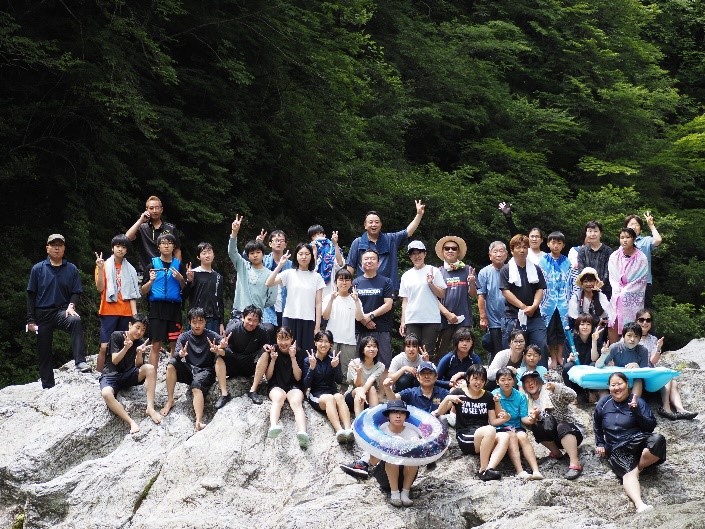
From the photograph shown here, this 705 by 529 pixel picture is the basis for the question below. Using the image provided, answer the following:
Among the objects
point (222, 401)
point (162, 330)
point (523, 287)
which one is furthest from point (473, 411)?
point (162, 330)

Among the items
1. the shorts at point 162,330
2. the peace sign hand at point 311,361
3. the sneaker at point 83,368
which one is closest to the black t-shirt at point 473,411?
the peace sign hand at point 311,361

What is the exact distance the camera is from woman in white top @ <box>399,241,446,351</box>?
931cm

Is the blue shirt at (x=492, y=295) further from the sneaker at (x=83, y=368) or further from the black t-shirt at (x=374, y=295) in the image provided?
the sneaker at (x=83, y=368)

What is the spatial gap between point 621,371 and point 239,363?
3.80 meters

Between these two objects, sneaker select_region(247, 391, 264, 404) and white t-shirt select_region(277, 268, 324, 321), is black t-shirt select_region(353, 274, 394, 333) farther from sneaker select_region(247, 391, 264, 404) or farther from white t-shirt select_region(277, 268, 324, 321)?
sneaker select_region(247, 391, 264, 404)

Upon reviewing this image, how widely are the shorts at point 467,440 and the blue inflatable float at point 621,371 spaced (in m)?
1.45

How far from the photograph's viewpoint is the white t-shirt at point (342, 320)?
9.18 meters

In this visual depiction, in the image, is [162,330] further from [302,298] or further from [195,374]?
[302,298]

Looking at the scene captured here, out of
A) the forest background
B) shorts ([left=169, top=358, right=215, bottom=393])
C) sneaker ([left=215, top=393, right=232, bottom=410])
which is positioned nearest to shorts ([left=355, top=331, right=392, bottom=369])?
sneaker ([left=215, top=393, right=232, bottom=410])

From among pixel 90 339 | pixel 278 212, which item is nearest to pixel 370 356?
pixel 90 339

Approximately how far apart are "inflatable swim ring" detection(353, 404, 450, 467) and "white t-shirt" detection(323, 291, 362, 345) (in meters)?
1.58

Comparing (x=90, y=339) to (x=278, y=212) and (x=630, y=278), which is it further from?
(x=630, y=278)

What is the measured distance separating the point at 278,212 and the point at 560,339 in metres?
7.40

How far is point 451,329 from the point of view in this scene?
9547 mm
